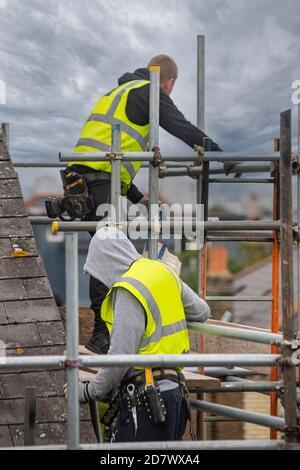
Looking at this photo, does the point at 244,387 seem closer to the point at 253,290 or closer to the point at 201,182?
the point at 201,182

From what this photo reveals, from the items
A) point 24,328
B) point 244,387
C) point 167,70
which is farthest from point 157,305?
point 167,70

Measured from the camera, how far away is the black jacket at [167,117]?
4.90 m

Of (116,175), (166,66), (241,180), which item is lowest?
(116,175)

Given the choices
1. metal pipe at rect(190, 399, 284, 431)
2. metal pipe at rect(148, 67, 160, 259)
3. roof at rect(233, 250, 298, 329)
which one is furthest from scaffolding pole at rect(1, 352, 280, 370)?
roof at rect(233, 250, 298, 329)

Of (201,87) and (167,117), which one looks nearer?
(167,117)

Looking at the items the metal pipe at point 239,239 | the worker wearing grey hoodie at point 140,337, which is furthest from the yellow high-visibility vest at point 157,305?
the metal pipe at point 239,239

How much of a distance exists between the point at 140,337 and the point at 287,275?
73 centimetres

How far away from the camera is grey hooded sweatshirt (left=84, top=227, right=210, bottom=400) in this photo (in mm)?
3213

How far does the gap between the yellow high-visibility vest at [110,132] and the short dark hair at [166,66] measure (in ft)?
1.36

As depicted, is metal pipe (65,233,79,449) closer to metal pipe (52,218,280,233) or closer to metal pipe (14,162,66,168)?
metal pipe (52,218,280,233)

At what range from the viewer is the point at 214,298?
5375mm

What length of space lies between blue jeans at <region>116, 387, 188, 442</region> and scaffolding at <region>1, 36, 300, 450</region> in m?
0.34

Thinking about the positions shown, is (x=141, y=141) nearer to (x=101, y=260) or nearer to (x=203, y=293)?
(x=203, y=293)
